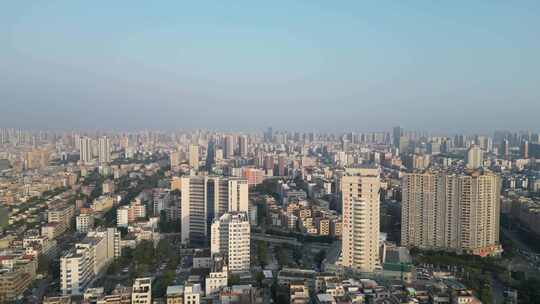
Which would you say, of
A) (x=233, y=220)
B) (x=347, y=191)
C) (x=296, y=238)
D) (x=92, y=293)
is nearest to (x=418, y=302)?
(x=347, y=191)

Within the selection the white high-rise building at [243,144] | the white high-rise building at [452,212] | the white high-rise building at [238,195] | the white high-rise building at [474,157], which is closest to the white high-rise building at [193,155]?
the white high-rise building at [243,144]

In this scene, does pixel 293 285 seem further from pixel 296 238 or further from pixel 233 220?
pixel 296 238

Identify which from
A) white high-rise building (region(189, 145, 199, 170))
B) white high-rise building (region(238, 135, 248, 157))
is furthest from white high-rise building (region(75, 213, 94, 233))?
white high-rise building (region(238, 135, 248, 157))

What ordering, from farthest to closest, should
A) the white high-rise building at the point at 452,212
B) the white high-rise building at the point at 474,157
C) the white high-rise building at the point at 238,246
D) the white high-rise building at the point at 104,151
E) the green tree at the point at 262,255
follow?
the white high-rise building at the point at 104,151
the white high-rise building at the point at 474,157
the white high-rise building at the point at 452,212
the green tree at the point at 262,255
the white high-rise building at the point at 238,246

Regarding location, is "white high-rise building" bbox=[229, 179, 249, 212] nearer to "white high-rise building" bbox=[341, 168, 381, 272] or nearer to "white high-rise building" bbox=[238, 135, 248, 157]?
"white high-rise building" bbox=[341, 168, 381, 272]

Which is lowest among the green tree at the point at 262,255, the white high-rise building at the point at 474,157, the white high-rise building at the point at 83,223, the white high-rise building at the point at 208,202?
the green tree at the point at 262,255

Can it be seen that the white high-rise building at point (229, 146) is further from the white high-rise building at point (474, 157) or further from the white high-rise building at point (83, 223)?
the white high-rise building at point (83, 223)

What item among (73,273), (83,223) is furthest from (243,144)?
(73,273)
